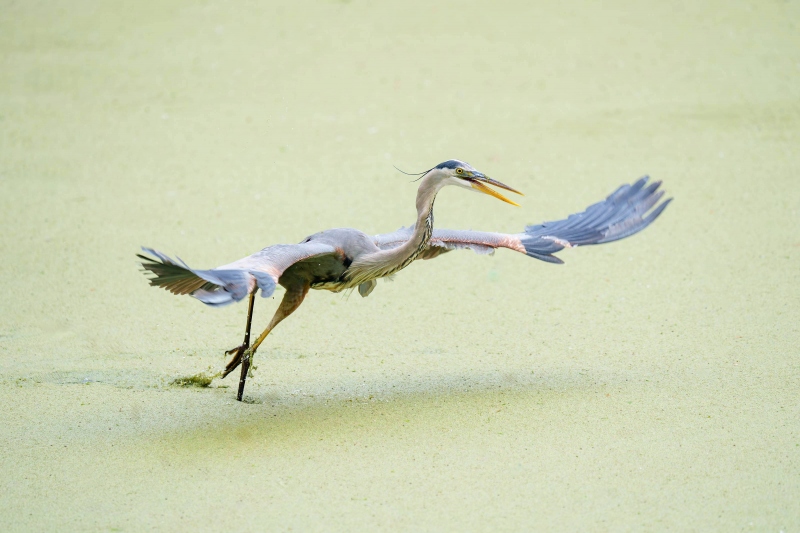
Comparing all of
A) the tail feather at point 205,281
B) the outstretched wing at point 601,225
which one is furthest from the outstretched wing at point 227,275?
the outstretched wing at point 601,225

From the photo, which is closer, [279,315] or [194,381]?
[279,315]

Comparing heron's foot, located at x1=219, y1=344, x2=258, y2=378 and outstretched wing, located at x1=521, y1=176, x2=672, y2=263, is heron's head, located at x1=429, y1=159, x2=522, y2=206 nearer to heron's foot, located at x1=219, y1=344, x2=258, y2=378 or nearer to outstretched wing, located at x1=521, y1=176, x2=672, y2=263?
outstretched wing, located at x1=521, y1=176, x2=672, y2=263

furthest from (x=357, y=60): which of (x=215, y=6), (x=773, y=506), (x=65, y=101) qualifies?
(x=773, y=506)

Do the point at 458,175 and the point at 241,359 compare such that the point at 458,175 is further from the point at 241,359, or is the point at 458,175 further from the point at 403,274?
the point at 403,274

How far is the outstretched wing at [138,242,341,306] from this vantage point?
135 inches

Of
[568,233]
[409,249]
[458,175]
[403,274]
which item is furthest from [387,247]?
[403,274]

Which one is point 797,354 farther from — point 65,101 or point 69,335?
point 65,101

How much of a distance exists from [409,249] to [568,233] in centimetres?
82

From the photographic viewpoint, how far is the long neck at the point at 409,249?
13.5 feet

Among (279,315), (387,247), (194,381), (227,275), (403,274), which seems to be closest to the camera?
(227,275)

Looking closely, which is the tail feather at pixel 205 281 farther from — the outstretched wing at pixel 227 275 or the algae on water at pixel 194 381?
the algae on water at pixel 194 381

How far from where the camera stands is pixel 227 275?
354 cm

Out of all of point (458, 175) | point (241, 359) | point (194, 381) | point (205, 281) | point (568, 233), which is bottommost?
point (194, 381)

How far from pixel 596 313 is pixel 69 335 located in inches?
103
